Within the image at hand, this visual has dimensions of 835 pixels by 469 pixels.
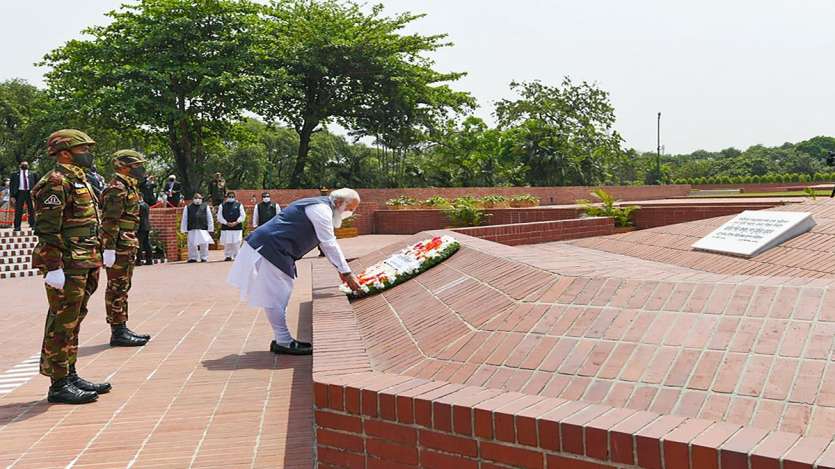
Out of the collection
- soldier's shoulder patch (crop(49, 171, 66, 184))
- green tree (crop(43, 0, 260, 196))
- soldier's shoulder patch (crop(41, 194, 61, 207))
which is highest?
green tree (crop(43, 0, 260, 196))

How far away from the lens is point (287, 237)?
5.72 meters

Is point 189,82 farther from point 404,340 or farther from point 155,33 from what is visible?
point 404,340

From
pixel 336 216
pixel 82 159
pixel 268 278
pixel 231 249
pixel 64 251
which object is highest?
pixel 82 159

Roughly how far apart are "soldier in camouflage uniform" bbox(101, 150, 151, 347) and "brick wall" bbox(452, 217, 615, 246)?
3.96 meters

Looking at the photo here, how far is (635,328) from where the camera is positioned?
10.6 feet

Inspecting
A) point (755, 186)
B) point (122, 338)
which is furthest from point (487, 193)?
point (755, 186)

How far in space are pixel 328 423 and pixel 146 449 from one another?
1236mm

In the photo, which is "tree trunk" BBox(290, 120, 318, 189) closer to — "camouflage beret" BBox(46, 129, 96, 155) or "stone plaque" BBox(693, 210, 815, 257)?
"stone plaque" BBox(693, 210, 815, 257)

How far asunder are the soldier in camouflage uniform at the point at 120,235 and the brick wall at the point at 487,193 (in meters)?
17.4

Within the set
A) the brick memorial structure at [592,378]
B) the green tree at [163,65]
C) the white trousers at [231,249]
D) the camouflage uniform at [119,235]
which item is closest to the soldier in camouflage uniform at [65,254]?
the camouflage uniform at [119,235]

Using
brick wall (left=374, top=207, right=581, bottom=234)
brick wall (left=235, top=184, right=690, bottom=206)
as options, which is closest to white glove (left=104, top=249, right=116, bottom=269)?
brick wall (left=374, top=207, right=581, bottom=234)

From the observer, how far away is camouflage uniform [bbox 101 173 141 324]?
6.52 m

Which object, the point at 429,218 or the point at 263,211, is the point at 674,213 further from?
the point at 429,218

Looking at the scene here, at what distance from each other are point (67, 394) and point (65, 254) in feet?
2.97
